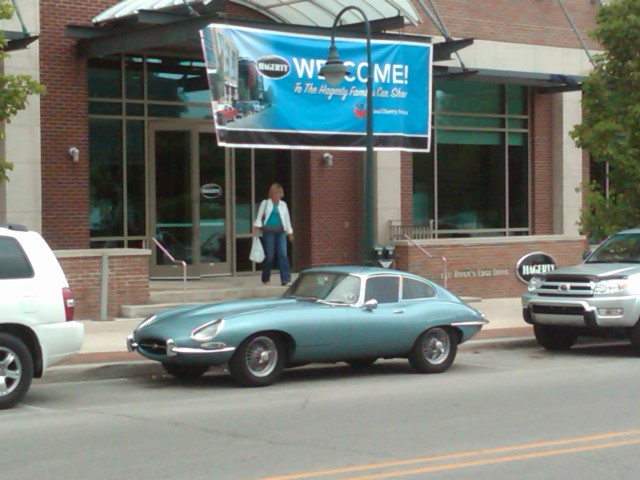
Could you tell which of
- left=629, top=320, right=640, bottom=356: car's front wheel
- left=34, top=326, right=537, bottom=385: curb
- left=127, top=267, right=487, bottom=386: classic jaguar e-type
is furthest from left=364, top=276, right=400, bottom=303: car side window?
left=629, top=320, right=640, bottom=356: car's front wheel

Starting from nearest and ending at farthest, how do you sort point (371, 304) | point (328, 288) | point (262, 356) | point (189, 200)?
point (262, 356)
point (371, 304)
point (328, 288)
point (189, 200)

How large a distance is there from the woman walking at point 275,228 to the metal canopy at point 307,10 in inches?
149

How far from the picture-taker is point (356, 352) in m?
13.1

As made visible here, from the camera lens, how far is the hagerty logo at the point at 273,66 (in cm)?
1959

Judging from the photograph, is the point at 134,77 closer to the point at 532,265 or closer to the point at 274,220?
the point at 274,220

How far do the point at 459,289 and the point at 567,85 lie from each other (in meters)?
6.21

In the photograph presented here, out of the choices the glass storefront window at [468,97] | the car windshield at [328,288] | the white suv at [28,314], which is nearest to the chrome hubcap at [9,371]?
the white suv at [28,314]

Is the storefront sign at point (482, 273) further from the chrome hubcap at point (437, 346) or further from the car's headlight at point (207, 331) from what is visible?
the car's headlight at point (207, 331)

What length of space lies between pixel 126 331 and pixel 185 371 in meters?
3.75

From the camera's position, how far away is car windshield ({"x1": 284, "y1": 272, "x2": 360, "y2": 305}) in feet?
43.7

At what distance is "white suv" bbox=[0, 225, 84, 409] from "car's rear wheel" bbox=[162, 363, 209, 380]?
1802 millimetres

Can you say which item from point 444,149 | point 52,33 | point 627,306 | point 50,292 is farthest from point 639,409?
point 444,149

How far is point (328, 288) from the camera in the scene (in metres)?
13.5

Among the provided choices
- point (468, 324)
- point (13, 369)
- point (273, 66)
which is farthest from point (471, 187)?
point (13, 369)
